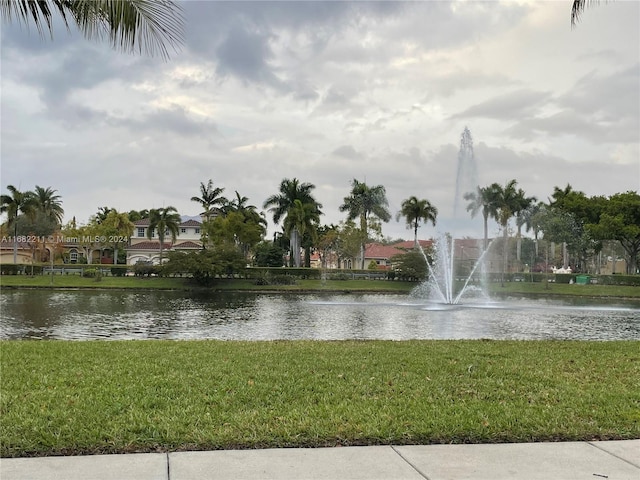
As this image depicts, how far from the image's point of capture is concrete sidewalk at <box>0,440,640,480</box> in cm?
468

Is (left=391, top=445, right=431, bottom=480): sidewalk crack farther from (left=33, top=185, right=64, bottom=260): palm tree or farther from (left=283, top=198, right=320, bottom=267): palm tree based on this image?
(left=33, top=185, right=64, bottom=260): palm tree

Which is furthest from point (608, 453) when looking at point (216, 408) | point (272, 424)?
point (216, 408)

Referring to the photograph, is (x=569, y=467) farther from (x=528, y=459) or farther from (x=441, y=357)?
(x=441, y=357)

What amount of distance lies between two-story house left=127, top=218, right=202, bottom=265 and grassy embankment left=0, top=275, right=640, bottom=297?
24850mm

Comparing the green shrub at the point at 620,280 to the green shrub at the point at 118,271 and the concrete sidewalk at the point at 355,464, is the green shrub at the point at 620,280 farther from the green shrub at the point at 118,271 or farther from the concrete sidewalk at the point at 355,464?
the concrete sidewalk at the point at 355,464

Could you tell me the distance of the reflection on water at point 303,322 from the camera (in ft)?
63.8

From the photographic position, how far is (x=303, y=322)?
24141 millimetres

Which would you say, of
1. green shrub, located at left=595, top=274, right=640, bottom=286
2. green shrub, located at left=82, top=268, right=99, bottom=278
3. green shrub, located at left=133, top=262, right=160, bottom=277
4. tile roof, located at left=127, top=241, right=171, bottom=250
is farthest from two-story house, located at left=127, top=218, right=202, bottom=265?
green shrub, located at left=595, top=274, right=640, bottom=286

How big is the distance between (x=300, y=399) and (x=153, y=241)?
8435cm

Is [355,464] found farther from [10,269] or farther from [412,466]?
[10,269]

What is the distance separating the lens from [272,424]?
5855 millimetres

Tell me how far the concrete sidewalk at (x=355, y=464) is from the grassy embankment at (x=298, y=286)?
47106 mm

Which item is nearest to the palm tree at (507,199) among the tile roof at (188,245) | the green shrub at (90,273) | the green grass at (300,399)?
the tile roof at (188,245)

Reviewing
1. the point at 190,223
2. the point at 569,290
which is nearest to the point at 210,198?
the point at 190,223
